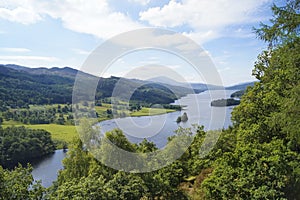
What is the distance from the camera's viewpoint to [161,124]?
17.8 meters

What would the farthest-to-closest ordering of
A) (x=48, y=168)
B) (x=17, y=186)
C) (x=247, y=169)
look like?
(x=48, y=168), (x=247, y=169), (x=17, y=186)

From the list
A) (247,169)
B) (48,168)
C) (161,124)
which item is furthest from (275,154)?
(48,168)

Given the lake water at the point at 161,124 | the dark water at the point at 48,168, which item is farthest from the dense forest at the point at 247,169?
the dark water at the point at 48,168

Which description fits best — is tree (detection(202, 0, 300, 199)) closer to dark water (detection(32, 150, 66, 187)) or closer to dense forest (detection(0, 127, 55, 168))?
dark water (detection(32, 150, 66, 187))

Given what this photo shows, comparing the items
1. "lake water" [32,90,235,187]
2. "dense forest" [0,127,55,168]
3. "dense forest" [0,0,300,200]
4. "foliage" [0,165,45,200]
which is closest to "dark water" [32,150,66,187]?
"lake water" [32,90,235,187]

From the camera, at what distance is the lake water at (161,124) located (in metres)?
14.4

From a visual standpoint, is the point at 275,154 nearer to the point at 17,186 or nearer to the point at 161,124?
the point at 17,186

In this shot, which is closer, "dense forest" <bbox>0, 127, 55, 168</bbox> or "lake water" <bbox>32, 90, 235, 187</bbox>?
"lake water" <bbox>32, 90, 235, 187</bbox>

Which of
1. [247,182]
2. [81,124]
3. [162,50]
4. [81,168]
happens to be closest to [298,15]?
[162,50]

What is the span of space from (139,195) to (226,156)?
3536 millimetres

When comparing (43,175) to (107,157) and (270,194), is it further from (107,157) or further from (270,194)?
(270,194)

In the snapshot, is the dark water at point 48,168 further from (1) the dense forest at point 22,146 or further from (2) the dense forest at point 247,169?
(2) the dense forest at point 247,169

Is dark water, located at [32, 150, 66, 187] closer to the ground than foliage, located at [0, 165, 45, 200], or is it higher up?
closer to the ground

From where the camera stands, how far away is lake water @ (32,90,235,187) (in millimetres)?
14395
